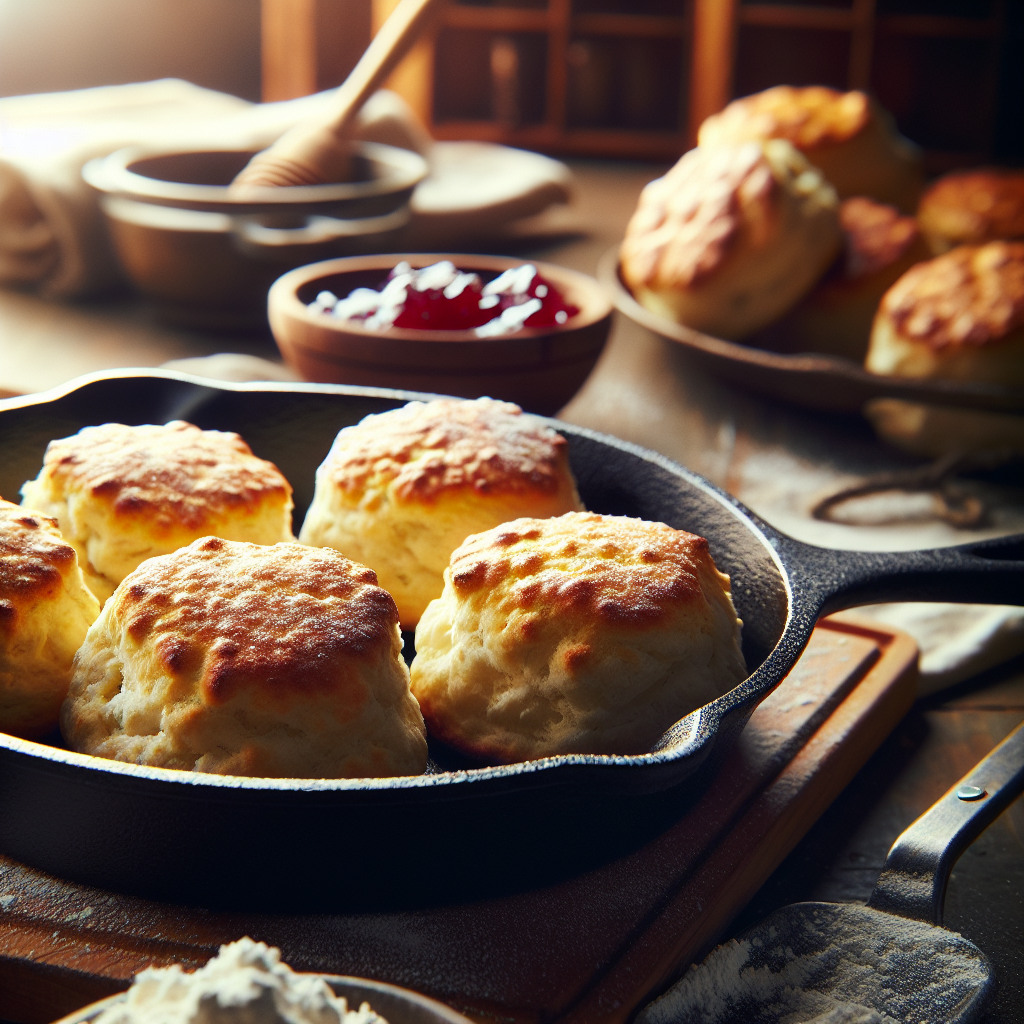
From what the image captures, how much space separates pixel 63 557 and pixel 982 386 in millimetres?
1244

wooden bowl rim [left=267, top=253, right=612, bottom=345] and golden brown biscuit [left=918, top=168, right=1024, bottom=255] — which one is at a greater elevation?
golden brown biscuit [left=918, top=168, right=1024, bottom=255]

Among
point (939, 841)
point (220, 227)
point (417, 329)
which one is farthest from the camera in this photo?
point (220, 227)

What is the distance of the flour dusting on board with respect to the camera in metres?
0.79

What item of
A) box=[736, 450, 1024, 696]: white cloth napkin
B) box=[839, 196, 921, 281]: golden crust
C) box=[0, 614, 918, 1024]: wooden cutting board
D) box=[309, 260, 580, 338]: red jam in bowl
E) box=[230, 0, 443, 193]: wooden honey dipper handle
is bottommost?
box=[736, 450, 1024, 696]: white cloth napkin

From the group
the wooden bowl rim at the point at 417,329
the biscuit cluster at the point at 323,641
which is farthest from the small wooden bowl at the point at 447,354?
the biscuit cluster at the point at 323,641

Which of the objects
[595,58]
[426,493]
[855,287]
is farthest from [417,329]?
[595,58]

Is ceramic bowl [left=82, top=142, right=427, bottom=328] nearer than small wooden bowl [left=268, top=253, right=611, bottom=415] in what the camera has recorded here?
No

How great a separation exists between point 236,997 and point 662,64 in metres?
4.81

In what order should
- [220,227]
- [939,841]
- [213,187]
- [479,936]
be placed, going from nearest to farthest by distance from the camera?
[479,936] → [939,841] → [220,227] → [213,187]

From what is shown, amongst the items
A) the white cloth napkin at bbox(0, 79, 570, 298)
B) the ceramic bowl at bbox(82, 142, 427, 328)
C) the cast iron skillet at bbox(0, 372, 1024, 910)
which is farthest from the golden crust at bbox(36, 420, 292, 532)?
the white cloth napkin at bbox(0, 79, 570, 298)

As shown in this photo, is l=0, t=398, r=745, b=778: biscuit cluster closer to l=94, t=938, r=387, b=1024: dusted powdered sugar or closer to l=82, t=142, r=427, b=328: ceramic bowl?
l=94, t=938, r=387, b=1024: dusted powdered sugar

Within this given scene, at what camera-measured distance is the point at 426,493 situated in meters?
1.16

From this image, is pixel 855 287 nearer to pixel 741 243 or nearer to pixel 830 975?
pixel 741 243

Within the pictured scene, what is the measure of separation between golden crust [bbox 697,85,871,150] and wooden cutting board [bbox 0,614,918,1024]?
5.36 ft
